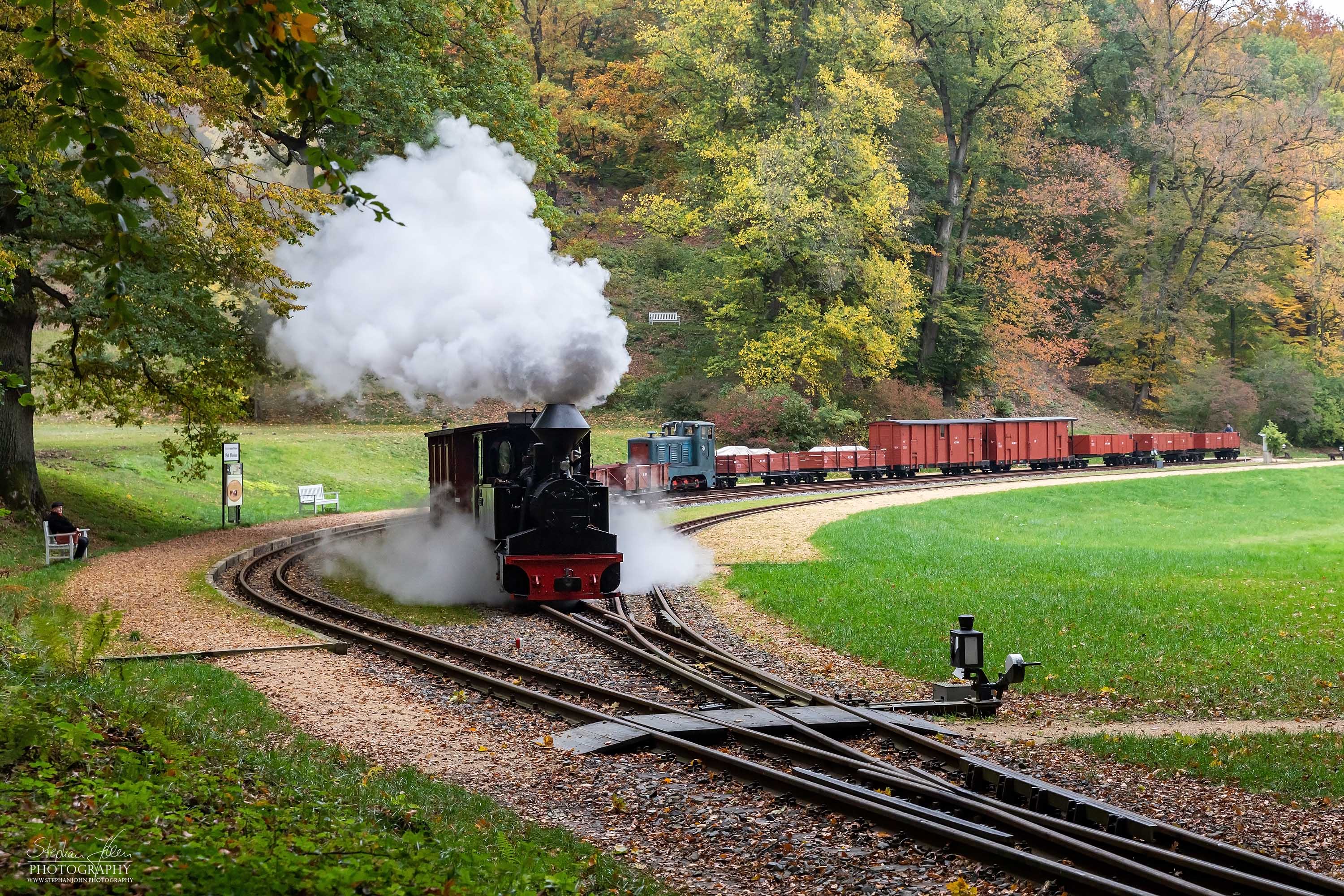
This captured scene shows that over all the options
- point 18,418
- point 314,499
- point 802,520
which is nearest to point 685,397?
point 314,499

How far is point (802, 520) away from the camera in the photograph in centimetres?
2939

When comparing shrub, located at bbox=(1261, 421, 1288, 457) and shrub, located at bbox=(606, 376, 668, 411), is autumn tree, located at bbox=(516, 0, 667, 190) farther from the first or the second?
shrub, located at bbox=(1261, 421, 1288, 457)

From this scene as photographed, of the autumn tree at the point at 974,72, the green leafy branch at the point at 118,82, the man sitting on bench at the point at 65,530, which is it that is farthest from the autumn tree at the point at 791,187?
the green leafy branch at the point at 118,82

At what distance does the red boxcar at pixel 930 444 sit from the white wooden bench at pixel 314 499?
22.4 meters

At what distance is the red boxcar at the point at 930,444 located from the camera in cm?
4547

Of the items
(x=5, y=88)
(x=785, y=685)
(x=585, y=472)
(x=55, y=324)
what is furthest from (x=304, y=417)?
(x=785, y=685)

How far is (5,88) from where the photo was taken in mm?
18000

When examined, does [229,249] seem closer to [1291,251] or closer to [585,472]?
[585,472]

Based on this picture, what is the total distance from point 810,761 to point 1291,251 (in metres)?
68.8

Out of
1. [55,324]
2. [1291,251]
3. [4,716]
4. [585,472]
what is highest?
[1291,251]

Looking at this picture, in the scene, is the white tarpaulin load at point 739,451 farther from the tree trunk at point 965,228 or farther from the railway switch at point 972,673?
the railway switch at point 972,673

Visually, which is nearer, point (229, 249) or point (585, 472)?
point (585, 472)

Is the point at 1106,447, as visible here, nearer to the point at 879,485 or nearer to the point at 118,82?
the point at 879,485

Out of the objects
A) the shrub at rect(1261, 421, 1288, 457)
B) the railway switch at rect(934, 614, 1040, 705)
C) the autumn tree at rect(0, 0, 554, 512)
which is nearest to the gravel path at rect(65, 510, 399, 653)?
the autumn tree at rect(0, 0, 554, 512)
